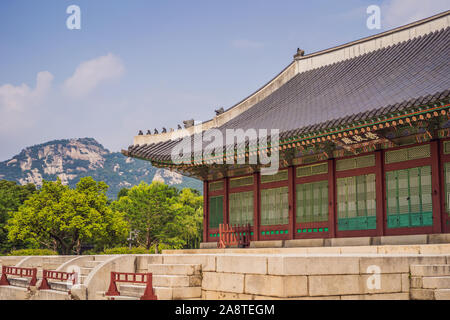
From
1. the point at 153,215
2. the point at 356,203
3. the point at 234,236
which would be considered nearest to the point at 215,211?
the point at 234,236

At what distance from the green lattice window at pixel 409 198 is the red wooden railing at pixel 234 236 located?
7221 mm

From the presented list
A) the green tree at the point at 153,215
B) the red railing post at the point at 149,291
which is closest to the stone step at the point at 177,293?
the red railing post at the point at 149,291

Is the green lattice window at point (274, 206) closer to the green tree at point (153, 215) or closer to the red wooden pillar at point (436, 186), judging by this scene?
the red wooden pillar at point (436, 186)

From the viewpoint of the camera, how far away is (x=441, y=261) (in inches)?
468

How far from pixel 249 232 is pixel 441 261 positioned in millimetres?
12672

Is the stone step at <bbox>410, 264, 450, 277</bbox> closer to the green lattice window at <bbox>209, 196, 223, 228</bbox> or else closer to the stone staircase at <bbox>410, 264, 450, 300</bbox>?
the stone staircase at <bbox>410, 264, 450, 300</bbox>

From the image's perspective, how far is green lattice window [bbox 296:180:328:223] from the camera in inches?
830

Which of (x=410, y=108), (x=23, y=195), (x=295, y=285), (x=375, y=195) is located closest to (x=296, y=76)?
(x=375, y=195)

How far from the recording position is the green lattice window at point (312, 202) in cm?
2108

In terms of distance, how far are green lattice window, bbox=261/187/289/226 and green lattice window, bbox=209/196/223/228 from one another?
114 inches

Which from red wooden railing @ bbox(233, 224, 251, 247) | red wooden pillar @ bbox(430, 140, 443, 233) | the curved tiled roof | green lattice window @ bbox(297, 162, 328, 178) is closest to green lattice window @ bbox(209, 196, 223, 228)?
red wooden railing @ bbox(233, 224, 251, 247)

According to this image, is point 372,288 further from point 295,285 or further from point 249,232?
point 249,232
